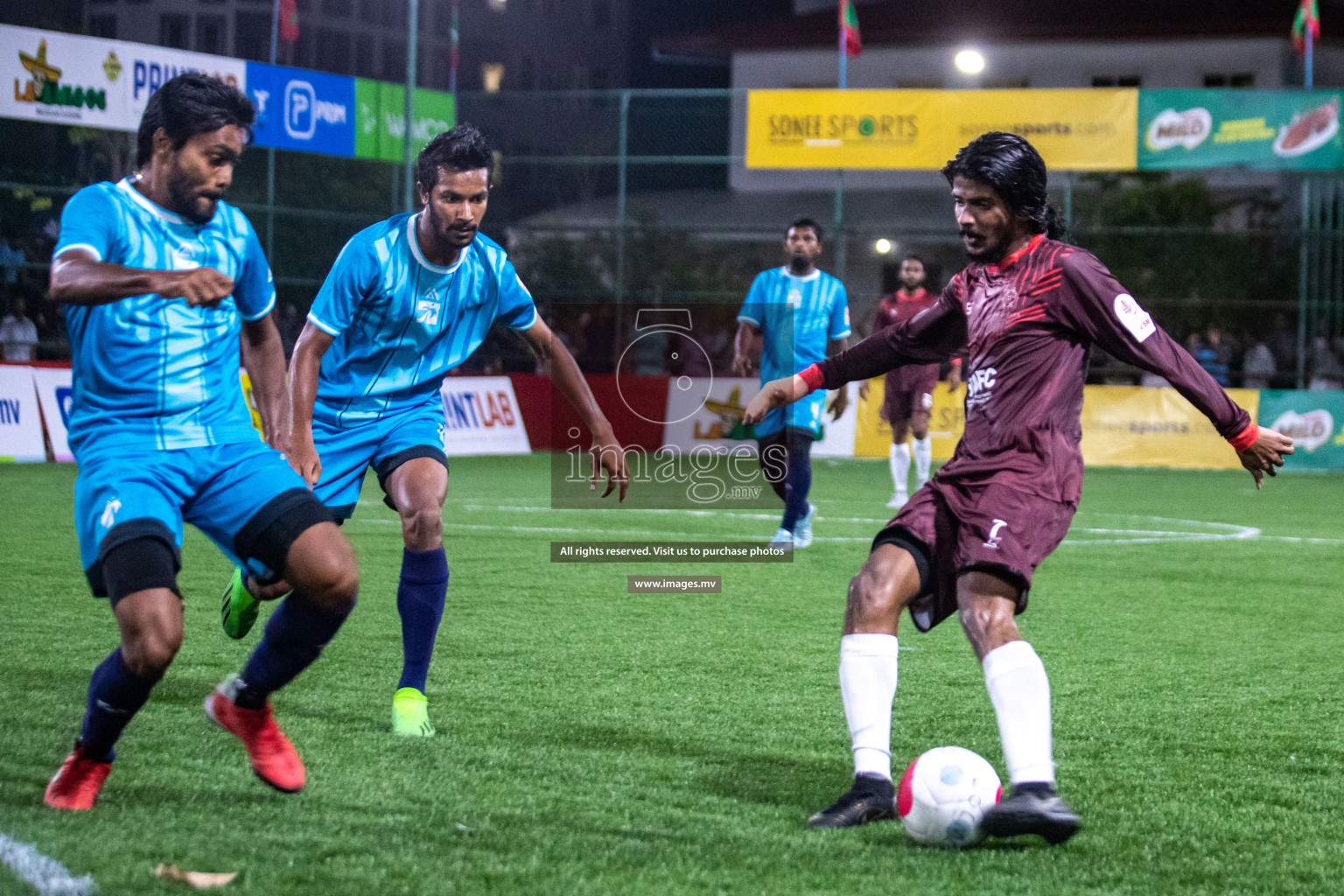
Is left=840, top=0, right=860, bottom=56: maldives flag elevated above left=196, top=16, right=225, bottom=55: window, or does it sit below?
below

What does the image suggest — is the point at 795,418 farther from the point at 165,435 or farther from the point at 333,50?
the point at 333,50

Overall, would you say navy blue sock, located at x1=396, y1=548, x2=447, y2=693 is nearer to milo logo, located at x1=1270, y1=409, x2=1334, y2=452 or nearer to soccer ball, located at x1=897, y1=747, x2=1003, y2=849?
soccer ball, located at x1=897, y1=747, x2=1003, y2=849

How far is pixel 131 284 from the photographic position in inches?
138

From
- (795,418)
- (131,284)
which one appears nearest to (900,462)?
(795,418)

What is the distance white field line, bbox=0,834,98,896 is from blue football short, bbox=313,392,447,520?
1.84 m

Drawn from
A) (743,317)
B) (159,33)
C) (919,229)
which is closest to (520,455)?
(919,229)

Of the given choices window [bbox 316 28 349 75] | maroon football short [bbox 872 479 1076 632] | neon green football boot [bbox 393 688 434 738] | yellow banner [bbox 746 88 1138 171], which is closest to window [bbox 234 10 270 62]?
window [bbox 316 28 349 75]

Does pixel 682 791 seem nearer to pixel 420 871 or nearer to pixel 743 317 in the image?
pixel 420 871

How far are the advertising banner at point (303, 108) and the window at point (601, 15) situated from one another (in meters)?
48.0

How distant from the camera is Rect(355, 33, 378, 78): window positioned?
68000mm

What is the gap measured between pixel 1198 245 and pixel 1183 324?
2.10 metres

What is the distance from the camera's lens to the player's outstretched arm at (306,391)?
4.65 meters

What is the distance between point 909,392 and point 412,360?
874cm

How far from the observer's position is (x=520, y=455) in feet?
63.7
